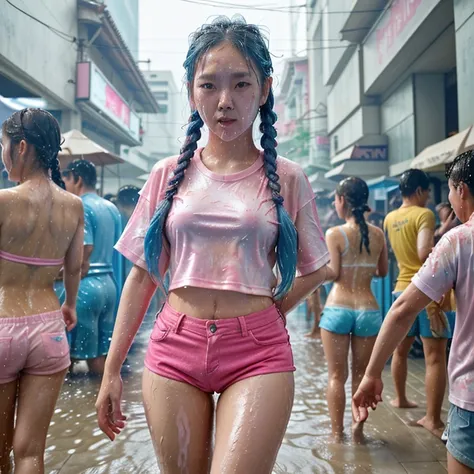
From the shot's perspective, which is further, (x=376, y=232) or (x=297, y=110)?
(x=297, y=110)

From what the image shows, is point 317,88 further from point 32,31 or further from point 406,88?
point 32,31

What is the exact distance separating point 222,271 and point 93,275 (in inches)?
168

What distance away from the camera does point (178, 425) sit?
1.72m

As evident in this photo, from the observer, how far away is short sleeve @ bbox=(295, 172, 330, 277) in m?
1.99

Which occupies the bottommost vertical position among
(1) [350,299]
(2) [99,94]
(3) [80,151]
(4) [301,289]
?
(1) [350,299]

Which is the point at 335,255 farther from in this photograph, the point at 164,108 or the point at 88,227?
the point at 164,108

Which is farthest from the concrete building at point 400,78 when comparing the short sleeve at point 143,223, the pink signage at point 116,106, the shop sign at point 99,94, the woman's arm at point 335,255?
the pink signage at point 116,106

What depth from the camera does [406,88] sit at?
14.0 meters

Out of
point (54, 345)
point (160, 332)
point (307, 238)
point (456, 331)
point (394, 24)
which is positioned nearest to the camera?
point (160, 332)

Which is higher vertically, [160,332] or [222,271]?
[222,271]

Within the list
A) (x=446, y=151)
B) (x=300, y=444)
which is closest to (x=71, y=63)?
(x=446, y=151)

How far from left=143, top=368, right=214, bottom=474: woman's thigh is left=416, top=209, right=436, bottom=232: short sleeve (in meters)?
3.53

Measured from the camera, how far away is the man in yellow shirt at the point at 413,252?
448 centimetres

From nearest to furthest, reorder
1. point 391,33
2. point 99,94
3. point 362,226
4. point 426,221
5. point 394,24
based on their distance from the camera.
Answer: point 362,226 < point 426,221 < point 394,24 < point 391,33 < point 99,94
